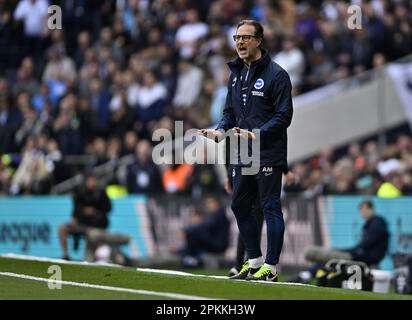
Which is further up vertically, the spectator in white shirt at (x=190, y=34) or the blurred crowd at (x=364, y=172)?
the spectator in white shirt at (x=190, y=34)

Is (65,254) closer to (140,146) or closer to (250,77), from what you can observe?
(140,146)

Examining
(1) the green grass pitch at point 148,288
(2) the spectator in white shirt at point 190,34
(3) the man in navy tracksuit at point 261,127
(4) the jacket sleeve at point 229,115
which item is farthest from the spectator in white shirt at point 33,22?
(3) the man in navy tracksuit at point 261,127

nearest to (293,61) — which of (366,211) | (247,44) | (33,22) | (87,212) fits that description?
(87,212)

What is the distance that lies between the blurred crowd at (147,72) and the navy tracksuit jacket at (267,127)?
30.4 ft

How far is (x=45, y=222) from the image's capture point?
22641mm

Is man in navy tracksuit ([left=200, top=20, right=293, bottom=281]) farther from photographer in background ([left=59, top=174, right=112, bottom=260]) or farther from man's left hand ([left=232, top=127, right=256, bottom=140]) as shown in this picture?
photographer in background ([left=59, top=174, right=112, bottom=260])

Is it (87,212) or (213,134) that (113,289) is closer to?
(213,134)

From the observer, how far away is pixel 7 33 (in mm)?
26562

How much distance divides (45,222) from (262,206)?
11.6m

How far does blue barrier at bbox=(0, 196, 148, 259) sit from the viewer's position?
2236 centimetres

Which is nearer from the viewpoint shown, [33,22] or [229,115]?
[229,115]

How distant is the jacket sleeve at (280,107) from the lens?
11.3 m

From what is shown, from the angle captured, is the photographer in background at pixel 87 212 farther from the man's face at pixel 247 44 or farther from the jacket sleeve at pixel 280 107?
the jacket sleeve at pixel 280 107
